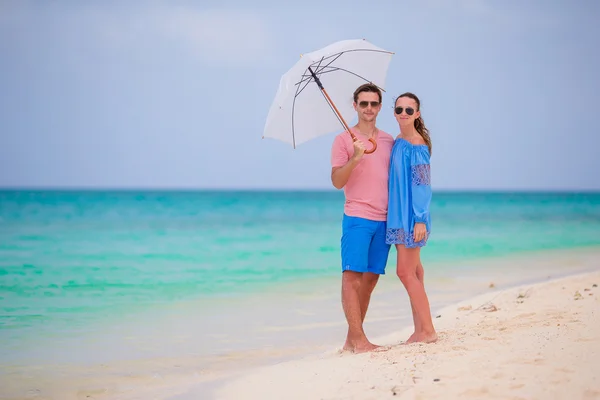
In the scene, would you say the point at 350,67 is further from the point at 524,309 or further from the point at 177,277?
the point at 177,277

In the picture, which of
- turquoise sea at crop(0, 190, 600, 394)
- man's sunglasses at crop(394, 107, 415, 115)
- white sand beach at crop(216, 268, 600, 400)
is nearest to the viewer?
white sand beach at crop(216, 268, 600, 400)

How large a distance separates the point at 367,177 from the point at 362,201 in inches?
6.5

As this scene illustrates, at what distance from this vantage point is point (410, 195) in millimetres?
4262

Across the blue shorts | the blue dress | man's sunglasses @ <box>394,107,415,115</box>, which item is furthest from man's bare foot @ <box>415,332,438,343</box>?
man's sunglasses @ <box>394,107,415,115</box>

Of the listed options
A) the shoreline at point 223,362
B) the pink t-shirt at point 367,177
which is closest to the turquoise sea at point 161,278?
the shoreline at point 223,362

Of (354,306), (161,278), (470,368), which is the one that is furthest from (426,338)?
(161,278)

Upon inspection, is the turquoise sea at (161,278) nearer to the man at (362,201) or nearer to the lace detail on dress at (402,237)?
the man at (362,201)

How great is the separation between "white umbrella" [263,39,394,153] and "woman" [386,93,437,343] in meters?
0.51

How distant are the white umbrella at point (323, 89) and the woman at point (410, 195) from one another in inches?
20.0

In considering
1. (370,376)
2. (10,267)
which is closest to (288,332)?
(370,376)

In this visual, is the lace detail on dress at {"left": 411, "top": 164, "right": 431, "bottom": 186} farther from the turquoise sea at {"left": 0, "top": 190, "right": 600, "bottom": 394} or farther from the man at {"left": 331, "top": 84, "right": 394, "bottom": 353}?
the turquoise sea at {"left": 0, "top": 190, "right": 600, "bottom": 394}

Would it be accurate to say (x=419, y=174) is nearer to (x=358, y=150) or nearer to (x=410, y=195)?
(x=410, y=195)

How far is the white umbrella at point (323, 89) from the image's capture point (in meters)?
4.66

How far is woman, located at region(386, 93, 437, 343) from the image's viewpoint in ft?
13.9
